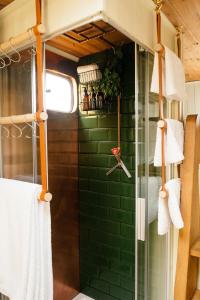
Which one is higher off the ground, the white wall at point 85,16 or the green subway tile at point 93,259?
the white wall at point 85,16

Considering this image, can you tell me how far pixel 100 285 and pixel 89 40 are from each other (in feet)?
7.23

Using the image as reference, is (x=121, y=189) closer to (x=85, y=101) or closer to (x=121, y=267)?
(x=121, y=267)

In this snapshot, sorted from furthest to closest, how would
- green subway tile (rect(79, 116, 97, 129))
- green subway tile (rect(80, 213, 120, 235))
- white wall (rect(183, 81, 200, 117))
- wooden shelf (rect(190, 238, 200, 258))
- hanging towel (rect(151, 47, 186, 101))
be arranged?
green subway tile (rect(79, 116, 97, 129)) → green subway tile (rect(80, 213, 120, 235)) → white wall (rect(183, 81, 200, 117)) → wooden shelf (rect(190, 238, 200, 258)) → hanging towel (rect(151, 47, 186, 101))

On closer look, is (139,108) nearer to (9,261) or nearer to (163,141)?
(163,141)

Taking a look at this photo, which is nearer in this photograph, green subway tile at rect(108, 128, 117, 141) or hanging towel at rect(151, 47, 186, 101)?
hanging towel at rect(151, 47, 186, 101)

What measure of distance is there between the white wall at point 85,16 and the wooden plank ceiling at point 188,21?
78 millimetres

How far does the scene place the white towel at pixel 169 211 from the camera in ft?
4.52

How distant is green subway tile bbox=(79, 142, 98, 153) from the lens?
230 cm

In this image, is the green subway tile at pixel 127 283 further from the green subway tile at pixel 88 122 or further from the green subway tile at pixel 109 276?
the green subway tile at pixel 88 122

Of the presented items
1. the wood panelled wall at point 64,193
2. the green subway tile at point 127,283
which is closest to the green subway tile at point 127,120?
the wood panelled wall at point 64,193

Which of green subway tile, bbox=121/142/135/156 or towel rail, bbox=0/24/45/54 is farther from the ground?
towel rail, bbox=0/24/45/54

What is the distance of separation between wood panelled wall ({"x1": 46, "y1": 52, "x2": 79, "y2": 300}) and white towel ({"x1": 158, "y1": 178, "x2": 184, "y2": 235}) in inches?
42.1

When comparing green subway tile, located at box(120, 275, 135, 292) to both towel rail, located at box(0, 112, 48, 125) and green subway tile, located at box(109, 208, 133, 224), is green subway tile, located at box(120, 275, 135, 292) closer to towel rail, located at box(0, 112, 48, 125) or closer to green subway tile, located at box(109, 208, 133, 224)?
green subway tile, located at box(109, 208, 133, 224)

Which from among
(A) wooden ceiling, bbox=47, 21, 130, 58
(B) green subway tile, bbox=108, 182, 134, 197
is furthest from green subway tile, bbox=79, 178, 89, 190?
(A) wooden ceiling, bbox=47, 21, 130, 58
